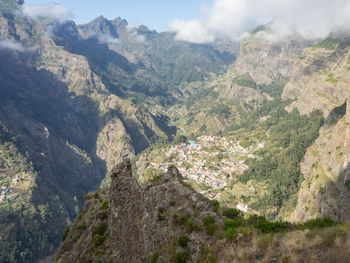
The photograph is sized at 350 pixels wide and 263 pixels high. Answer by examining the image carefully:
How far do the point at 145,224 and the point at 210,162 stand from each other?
108481 millimetres

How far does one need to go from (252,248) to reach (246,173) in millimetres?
99745

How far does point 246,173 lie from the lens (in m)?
102

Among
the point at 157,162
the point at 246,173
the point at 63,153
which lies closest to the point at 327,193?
the point at 246,173

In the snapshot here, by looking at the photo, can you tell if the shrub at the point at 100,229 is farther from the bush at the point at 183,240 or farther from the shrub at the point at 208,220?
the shrub at the point at 208,220

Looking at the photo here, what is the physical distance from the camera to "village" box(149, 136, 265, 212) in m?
97.4

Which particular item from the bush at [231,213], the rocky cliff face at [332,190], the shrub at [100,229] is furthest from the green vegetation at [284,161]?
the bush at [231,213]

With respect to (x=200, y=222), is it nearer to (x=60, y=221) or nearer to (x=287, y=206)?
(x=287, y=206)

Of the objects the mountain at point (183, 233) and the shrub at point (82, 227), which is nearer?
the mountain at point (183, 233)

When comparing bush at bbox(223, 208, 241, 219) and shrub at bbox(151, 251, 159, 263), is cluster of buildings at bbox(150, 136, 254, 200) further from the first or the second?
shrub at bbox(151, 251, 159, 263)

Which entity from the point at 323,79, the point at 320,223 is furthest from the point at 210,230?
the point at 323,79

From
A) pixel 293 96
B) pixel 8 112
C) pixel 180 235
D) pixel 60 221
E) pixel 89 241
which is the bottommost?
pixel 60 221

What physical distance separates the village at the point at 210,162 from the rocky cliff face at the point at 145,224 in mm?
66719

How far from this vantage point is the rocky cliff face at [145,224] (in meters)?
11.6

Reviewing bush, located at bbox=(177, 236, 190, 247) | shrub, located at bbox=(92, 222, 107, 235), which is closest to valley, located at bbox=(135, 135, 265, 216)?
shrub, located at bbox=(92, 222, 107, 235)
